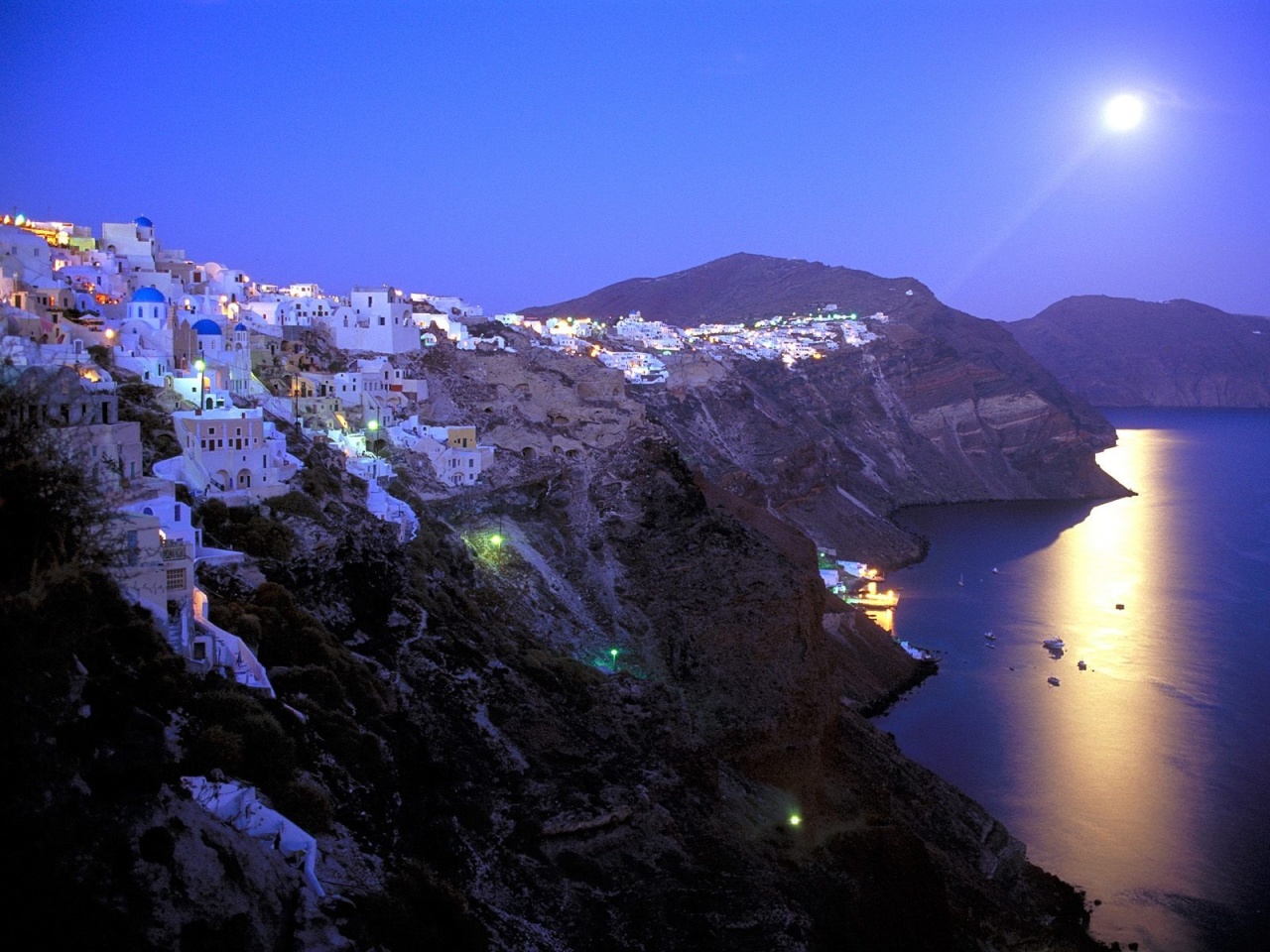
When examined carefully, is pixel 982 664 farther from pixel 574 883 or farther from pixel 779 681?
pixel 574 883

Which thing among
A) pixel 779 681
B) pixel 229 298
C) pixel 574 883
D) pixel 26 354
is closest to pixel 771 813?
pixel 779 681

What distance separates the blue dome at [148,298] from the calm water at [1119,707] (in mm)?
21526

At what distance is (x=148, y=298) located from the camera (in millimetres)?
27891

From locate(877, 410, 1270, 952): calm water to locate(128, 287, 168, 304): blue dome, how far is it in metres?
21.5

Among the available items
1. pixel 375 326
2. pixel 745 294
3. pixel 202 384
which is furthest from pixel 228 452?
pixel 745 294

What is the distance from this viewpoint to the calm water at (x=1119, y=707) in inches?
985

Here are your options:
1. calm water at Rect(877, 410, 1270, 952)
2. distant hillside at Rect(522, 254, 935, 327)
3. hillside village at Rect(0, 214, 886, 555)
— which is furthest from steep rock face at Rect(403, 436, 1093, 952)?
distant hillside at Rect(522, 254, 935, 327)

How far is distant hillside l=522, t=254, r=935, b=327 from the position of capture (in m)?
128

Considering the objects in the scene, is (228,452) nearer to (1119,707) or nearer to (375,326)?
(375,326)

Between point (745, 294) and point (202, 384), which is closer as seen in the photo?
point (202, 384)

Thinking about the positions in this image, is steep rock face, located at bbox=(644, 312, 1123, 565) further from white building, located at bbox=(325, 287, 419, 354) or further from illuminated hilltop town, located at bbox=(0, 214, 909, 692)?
white building, located at bbox=(325, 287, 419, 354)

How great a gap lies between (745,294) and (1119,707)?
402 feet

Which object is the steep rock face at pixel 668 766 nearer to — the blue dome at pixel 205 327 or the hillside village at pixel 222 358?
the hillside village at pixel 222 358

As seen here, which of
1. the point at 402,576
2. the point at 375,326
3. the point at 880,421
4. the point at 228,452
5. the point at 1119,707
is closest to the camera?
the point at 228,452
